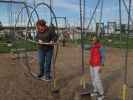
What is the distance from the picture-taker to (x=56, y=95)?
32.8 ft

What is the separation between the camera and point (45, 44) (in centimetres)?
1095

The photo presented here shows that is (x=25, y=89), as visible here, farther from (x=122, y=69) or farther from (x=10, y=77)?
(x=122, y=69)

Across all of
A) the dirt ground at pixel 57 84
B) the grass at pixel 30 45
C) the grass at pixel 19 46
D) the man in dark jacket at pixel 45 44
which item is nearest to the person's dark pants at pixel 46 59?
the man in dark jacket at pixel 45 44

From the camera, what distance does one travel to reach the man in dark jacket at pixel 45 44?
1099cm

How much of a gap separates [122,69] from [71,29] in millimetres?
20609

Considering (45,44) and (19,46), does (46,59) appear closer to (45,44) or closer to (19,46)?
(45,44)

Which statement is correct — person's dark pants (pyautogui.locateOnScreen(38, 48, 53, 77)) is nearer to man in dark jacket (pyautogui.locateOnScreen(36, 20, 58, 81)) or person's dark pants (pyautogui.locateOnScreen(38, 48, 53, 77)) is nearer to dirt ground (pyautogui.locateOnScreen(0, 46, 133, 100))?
man in dark jacket (pyautogui.locateOnScreen(36, 20, 58, 81))

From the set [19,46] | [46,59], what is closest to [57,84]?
[46,59]

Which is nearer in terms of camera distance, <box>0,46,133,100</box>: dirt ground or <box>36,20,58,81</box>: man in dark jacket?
<box>0,46,133,100</box>: dirt ground

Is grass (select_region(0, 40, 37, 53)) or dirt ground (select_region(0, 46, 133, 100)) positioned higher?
grass (select_region(0, 40, 37, 53))

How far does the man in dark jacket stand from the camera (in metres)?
11.0

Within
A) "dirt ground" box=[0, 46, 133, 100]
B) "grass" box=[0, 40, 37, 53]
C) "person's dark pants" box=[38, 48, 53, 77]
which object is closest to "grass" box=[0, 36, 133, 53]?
"grass" box=[0, 40, 37, 53]

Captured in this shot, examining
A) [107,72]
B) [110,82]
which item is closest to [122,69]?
[107,72]

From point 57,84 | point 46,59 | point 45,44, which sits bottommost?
point 57,84
